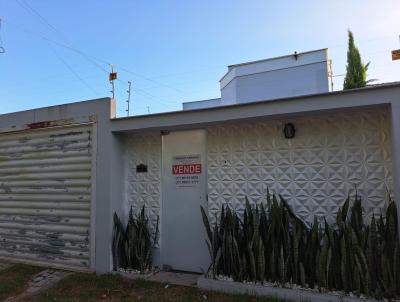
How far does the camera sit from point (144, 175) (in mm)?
5820

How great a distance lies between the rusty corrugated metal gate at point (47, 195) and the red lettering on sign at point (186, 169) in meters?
1.48

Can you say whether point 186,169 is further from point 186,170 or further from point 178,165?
point 178,165

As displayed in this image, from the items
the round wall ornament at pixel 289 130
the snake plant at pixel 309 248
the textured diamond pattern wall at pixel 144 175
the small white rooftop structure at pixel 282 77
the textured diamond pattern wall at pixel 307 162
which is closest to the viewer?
the snake plant at pixel 309 248

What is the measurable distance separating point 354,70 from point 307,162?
1187cm

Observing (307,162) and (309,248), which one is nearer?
(309,248)

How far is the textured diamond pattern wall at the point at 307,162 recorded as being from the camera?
4340 mm

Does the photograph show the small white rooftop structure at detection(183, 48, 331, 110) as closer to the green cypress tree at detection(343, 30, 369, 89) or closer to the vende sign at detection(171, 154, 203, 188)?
the green cypress tree at detection(343, 30, 369, 89)

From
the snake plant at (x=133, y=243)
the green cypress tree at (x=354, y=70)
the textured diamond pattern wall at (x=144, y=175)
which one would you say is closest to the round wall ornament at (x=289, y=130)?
the textured diamond pattern wall at (x=144, y=175)

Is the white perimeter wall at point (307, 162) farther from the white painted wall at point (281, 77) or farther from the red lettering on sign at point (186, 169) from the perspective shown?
the white painted wall at point (281, 77)

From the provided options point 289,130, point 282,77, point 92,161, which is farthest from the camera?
point 282,77

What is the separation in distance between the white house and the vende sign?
17 millimetres

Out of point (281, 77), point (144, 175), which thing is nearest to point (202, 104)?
point (281, 77)

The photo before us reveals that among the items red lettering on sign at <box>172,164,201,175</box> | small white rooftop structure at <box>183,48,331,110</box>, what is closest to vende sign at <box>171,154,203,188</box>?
red lettering on sign at <box>172,164,201,175</box>

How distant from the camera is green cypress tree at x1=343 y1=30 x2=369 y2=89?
47.3 feet
